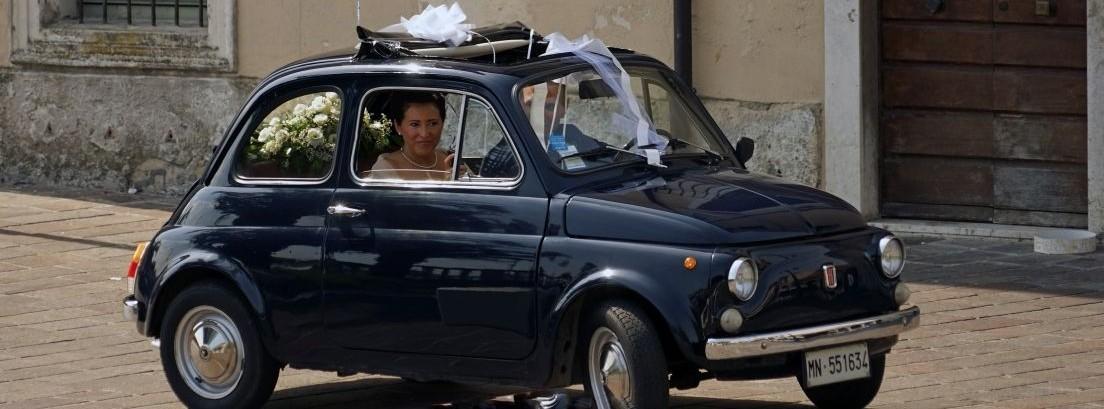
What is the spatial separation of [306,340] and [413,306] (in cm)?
54

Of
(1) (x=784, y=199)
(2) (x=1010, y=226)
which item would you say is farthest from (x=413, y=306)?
(2) (x=1010, y=226)

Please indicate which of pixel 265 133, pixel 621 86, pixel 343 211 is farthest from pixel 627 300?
pixel 265 133

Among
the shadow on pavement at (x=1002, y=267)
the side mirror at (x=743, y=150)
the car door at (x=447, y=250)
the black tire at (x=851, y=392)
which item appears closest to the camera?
the car door at (x=447, y=250)

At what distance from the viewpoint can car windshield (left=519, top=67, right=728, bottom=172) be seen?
7.26 metres

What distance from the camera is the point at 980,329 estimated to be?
9.17 metres

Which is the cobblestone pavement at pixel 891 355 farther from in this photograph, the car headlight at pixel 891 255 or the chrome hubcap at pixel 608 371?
the chrome hubcap at pixel 608 371

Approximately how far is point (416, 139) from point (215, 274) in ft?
3.13

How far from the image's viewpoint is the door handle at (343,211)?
739cm

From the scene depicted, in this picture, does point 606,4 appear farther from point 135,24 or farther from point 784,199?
point 784,199

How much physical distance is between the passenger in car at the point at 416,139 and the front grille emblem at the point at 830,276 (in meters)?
1.53

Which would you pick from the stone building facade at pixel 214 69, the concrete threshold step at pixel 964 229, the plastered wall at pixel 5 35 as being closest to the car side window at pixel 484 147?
the concrete threshold step at pixel 964 229

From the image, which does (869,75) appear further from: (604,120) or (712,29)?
(604,120)

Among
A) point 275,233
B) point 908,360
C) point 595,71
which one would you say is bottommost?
point 908,360

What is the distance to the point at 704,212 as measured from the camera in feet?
22.2
